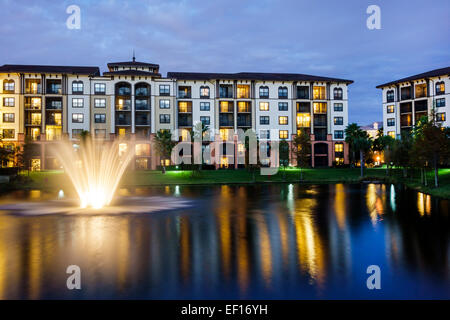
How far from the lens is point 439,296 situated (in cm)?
680

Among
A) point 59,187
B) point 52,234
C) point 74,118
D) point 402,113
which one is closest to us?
point 52,234

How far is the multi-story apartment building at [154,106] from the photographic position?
6203 centimetres

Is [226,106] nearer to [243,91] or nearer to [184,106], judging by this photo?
[243,91]

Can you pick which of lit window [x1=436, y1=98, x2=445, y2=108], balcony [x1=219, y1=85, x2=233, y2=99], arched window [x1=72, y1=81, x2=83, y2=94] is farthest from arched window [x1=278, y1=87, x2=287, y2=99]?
arched window [x1=72, y1=81, x2=83, y2=94]

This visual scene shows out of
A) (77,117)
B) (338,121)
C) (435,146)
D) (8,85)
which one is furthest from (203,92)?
(435,146)

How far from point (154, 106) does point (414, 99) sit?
63732mm

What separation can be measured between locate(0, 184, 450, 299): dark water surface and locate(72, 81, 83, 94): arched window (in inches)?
2075

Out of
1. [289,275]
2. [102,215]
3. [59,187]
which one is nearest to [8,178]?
[59,187]

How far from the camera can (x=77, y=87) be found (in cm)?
6344

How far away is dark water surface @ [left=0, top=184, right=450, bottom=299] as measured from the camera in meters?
7.24

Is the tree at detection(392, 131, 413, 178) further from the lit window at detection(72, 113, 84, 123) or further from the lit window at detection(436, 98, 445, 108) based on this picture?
the lit window at detection(72, 113, 84, 123)

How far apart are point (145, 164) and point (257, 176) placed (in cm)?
2783

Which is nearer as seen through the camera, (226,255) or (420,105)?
(226,255)

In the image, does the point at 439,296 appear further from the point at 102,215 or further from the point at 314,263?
the point at 102,215
